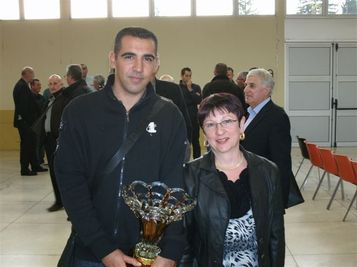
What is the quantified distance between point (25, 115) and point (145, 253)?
7.93m

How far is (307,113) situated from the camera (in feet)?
44.2

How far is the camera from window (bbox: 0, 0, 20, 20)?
1348cm

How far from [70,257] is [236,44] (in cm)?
1160

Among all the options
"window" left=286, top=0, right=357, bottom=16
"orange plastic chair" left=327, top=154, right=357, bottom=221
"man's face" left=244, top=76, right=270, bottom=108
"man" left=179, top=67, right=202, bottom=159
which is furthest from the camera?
"window" left=286, top=0, right=357, bottom=16

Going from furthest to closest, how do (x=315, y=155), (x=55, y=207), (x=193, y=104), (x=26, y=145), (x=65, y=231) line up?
(x=26, y=145) < (x=193, y=104) < (x=315, y=155) < (x=55, y=207) < (x=65, y=231)

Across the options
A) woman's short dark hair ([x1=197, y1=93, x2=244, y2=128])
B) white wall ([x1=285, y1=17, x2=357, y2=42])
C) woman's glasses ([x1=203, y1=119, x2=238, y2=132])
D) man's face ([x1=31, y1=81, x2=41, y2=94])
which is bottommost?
man's face ([x1=31, y1=81, x2=41, y2=94])

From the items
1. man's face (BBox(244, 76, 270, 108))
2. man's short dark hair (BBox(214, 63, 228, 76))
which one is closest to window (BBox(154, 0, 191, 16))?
man's short dark hair (BBox(214, 63, 228, 76))

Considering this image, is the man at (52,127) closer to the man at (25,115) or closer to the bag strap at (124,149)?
the man at (25,115)

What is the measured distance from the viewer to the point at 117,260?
197 cm

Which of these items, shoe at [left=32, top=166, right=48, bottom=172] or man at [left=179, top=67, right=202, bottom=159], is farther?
shoe at [left=32, top=166, right=48, bottom=172]

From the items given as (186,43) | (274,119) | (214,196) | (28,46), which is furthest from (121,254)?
(28,46)

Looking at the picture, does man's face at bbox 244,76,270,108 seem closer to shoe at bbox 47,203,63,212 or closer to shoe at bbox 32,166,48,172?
shoe at bbox 47,203,63,212

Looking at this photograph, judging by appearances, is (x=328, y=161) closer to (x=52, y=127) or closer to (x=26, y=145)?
(x=52, y=127)

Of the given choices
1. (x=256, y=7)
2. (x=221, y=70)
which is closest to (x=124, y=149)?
(x=221, y=70)
